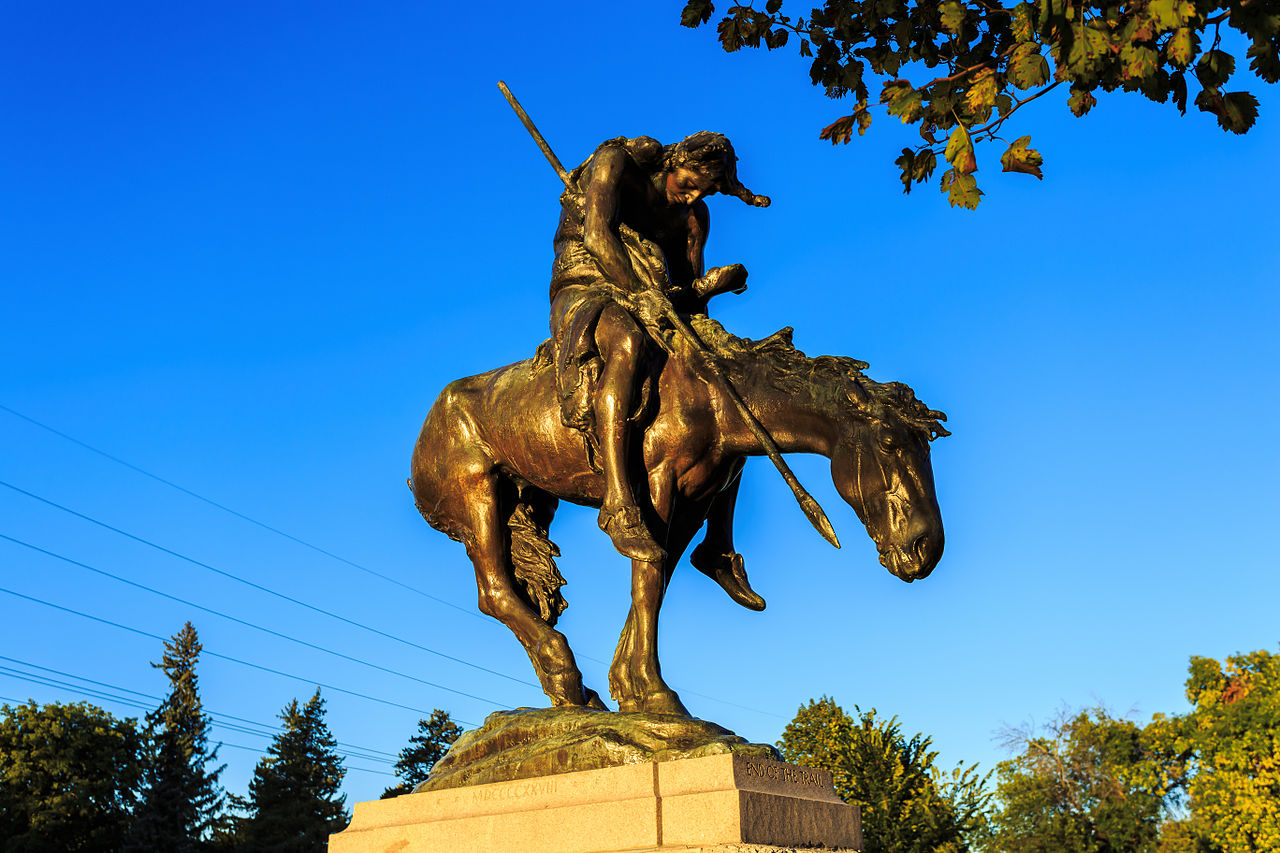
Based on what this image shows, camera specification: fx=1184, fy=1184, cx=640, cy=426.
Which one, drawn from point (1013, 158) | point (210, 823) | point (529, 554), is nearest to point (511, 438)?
point (529, 554)

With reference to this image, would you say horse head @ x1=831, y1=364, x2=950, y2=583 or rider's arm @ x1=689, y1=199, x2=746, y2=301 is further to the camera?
rider's arm @ x1=689, y1=199, x2=746, y2=301

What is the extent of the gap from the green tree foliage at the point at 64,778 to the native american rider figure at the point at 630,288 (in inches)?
1664

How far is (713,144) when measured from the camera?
7.96 metres

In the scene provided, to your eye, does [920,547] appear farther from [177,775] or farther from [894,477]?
[177,775]

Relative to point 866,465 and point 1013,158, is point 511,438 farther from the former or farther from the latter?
point 1013,158

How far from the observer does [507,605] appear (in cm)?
768

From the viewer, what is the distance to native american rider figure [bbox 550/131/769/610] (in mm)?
6930

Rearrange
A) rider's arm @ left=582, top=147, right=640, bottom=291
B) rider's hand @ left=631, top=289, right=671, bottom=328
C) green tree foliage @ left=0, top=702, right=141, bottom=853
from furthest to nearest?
1. green tree foliage @ left=0, top=702, right=141, bottom=853
2. rider's arm @ left=582, top=147, right=640, bottom=291
3. rider's hand @ left=631, top=289, right=671, bottom=328

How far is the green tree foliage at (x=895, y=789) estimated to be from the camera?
98.7 feet

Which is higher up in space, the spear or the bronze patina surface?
the spear

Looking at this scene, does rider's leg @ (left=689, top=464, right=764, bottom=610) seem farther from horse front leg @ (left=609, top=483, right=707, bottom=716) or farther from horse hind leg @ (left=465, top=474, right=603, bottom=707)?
horse hind leg @ (left=465, top=474, right=603, bottom=707)

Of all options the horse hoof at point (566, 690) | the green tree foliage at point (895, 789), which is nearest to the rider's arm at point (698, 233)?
the horse hoof at point (566, 690)

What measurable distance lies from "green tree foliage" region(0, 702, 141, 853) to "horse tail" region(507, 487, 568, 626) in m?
41.4

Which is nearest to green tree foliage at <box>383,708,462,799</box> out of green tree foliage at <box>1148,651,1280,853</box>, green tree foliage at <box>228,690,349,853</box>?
green tree foliage at <box>228,690,349,853</box>
